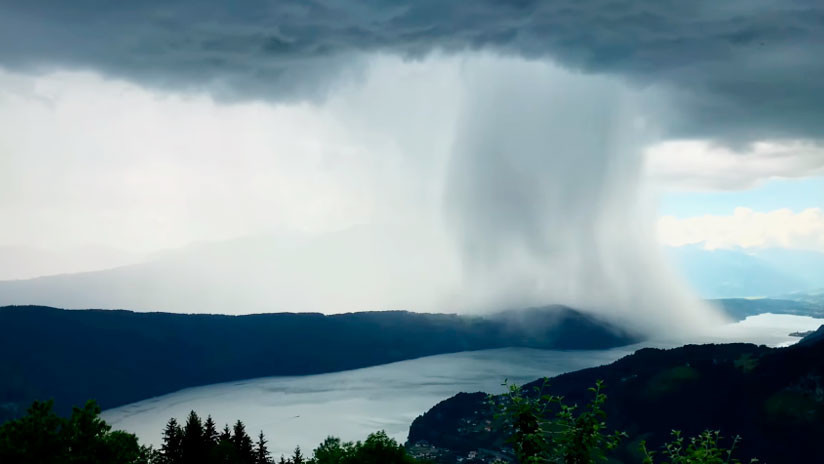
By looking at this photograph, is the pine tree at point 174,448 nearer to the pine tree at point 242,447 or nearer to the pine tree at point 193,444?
the pine tree at point 193,444

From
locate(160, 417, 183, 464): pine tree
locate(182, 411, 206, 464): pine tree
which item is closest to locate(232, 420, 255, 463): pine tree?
locate(182, 411, 206, 464): pine tree

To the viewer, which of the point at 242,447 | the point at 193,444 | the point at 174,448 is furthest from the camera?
the point at 242,447

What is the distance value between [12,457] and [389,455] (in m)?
37.1

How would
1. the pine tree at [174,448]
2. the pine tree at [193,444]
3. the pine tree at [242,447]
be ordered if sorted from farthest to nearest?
the pine tree at [242,447] → the pine tree at [174,448] → the pine tree at [193,444]

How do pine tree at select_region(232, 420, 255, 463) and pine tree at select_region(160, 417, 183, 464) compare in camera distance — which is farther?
pine tree at select_region(232, 420, 255, 463)

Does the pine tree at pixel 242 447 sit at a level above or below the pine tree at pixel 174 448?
below

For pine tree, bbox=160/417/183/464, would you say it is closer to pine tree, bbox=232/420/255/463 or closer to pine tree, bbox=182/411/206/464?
pine tree, bbox=182/411/206/464

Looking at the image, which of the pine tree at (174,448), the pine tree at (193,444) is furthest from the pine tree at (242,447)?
the pine tree at (174,448)

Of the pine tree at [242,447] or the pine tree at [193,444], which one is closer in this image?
→ the pine tree at [193,444]

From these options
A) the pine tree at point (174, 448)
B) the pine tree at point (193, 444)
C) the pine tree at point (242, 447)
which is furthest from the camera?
the pine tree at point (242, 447)

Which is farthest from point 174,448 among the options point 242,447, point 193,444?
point 242,447

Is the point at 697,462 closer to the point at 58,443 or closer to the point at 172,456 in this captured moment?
the point at 58,443

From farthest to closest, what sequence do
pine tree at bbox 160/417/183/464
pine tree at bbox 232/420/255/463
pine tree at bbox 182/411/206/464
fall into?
pine tree at bbox 232/420/255/463 < pine tree at bbox 160/417/183/464 < pine tree at bbox 182/411/206/464

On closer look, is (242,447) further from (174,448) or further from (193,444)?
(193,444)
